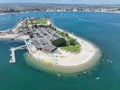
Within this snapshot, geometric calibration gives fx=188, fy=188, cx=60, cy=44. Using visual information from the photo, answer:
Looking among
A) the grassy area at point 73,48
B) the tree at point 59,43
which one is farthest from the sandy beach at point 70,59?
the tree at point 59,43

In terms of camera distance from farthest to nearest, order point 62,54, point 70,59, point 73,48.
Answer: point 73,48
point 62,54
point 70,59

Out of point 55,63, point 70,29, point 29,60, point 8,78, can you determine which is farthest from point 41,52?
point 70,29

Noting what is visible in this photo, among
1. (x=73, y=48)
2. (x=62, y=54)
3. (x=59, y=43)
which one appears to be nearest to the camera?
(x=62, y=54)

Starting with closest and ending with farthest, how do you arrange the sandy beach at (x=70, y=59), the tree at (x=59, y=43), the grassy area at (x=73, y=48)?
the sandy beach at (x=70, y=59) < the grassy area at (x=73, y=48) < the tree at (x=59, y=43)

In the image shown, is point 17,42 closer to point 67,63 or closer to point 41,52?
point 41,52

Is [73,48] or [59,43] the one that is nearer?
[73,48]

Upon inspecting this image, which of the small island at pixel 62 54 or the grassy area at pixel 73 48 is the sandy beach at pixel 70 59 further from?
the grassy area at pixel 73 48

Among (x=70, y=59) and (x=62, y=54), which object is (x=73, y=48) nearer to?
(x=62, y=54)

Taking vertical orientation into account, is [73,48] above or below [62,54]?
above

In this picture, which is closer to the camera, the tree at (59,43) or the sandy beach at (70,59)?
the sandy beach at (70,59)

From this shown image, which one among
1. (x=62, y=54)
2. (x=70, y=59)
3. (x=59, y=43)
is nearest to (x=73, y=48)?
(x=59, y=43)

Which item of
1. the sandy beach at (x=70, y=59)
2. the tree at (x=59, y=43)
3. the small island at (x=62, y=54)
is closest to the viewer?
the sandy beach at (x=70, y=59)
